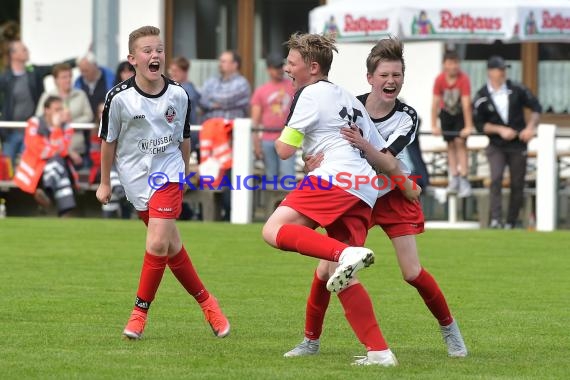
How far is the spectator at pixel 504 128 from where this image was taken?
18.0 metres

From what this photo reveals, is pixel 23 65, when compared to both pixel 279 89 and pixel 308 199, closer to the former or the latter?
pixel 279 89

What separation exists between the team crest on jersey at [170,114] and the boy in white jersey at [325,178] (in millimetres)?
1219

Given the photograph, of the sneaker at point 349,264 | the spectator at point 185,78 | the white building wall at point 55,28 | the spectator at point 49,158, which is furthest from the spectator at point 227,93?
the sneaker at point 349,264

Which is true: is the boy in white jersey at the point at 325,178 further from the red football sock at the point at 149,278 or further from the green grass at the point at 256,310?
the red football sock at the point at 149,278

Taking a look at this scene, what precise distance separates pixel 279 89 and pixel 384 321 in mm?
9659

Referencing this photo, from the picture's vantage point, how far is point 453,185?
18703 millimetres

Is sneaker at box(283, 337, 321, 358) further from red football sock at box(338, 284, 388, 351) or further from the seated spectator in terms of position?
the seated spectator

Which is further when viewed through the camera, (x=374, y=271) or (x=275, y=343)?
(x=374, y=271)

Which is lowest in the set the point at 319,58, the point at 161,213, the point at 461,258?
the point at 461,258

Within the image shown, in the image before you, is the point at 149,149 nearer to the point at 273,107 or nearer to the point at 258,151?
the point at 258,151

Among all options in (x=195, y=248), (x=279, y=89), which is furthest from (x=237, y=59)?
(x=195, y=248)

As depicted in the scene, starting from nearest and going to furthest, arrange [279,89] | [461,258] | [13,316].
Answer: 1. [13,316]
2. [461,258]
3. [279,89]

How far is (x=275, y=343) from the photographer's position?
28.2 ft

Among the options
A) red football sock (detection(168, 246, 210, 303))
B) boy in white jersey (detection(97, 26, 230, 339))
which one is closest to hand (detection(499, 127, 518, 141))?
red football sock (detection(168, 246, 210, 303))
